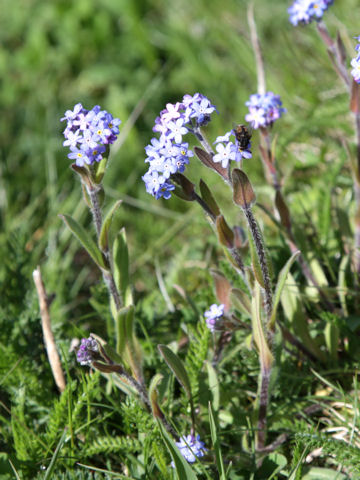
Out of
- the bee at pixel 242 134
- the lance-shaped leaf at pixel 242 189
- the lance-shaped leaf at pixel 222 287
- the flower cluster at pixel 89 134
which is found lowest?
the lance-shaped leaf at pixel 222 287

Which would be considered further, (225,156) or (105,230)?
(105,230)

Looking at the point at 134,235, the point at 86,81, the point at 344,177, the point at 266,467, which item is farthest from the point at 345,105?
the point at 86,81

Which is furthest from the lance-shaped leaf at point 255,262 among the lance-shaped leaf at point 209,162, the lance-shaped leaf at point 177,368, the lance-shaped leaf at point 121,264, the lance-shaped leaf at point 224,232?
the lance-shaped leaf at point 121,264

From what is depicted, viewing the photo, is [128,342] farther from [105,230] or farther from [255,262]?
[255,262]

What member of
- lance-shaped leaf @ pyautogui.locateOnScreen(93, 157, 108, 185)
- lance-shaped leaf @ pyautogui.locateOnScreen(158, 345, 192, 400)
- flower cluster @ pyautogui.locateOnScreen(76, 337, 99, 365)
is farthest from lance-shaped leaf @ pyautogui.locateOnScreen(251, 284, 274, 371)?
lance-shaped leaf @ pyautogui.locateOnScreen(93, 157, 108, 185)

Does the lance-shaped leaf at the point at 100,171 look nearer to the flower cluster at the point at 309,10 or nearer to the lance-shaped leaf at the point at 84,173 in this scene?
the lance-shaped leaf at the point at 84,173

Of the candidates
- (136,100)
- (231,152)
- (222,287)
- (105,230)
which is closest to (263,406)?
(222,287)
